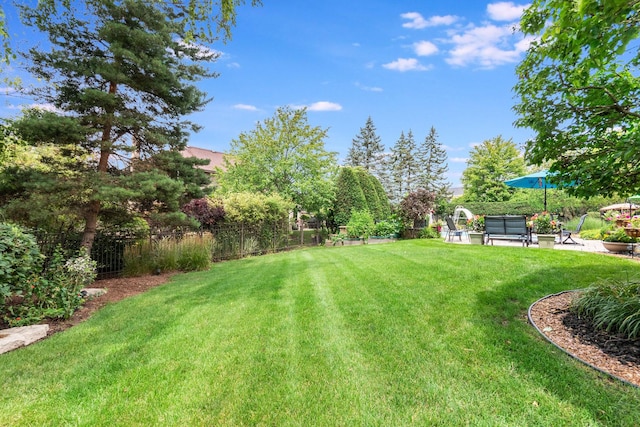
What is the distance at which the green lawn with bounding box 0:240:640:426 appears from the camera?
193 centimetres

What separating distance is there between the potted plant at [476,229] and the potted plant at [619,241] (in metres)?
3.02

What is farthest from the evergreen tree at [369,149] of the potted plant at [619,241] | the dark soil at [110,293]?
the dark soil at [110,293]

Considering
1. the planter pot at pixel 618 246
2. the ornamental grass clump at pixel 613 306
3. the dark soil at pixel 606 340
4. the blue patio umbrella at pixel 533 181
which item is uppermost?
the blue patio umbrella at pixel 533 181

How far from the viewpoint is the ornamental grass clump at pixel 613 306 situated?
8.64ft

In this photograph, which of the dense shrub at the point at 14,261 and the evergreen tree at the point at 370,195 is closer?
the dense shrub at the point at 14,261

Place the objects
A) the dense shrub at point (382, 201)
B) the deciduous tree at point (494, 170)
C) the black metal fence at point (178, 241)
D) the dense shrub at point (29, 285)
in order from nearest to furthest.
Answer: the dense shrub at point (29, 285) < the black metal fence at point (178, 241) < the dense shrub at point (382, 201) < the deciduous tree at point (494, 170)

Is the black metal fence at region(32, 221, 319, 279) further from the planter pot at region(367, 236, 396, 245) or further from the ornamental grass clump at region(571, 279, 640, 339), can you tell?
the ornamental grass clump at region(571, 279, 640, 339)

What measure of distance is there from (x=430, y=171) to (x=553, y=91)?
39.4 meters

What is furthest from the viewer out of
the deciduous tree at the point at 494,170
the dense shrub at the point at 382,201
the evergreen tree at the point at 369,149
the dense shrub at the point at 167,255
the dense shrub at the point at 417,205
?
the evergreen tree at the point at 369,149

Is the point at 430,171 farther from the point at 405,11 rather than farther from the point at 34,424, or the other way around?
the point at 34,424

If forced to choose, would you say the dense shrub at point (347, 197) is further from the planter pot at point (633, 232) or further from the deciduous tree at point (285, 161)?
the planter pot at point (633, 232)

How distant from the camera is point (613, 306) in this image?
9.31ft

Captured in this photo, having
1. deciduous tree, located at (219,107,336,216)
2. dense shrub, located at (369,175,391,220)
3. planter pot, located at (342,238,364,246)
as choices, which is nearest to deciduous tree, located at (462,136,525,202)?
dense shrub, located at (369,175,391,220)

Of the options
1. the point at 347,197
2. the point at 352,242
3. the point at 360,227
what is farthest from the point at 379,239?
the point at 347,197
